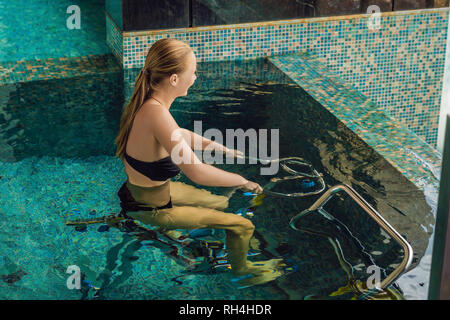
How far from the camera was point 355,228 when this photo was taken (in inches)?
157

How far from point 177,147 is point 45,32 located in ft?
14.2

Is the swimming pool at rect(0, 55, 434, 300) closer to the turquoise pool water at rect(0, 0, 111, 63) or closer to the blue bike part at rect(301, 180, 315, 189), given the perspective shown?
the blue bike part at rect(301, 180, 315, 189)

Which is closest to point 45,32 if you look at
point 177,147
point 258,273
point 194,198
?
point 194,198

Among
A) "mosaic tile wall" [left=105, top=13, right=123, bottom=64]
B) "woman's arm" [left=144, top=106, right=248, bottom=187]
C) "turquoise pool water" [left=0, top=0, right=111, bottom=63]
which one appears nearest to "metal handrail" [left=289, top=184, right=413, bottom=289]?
"woman's arm" [left=144, top=106, right=248, bottom=187]

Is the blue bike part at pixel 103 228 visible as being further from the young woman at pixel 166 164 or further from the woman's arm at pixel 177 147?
the woman's arm at pixel 177 147

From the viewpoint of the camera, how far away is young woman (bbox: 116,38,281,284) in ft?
11.4

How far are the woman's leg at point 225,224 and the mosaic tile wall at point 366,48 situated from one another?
133 inches

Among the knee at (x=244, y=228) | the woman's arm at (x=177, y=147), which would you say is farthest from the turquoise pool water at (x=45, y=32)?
the knee at (x=244, y=228)

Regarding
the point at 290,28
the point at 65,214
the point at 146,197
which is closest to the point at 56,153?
the point at 65,214

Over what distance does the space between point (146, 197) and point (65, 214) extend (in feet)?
2.29

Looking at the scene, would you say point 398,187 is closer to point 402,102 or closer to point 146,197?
point 146,197

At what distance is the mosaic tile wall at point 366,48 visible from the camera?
6.98 m

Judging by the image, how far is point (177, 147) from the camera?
3490 mm
